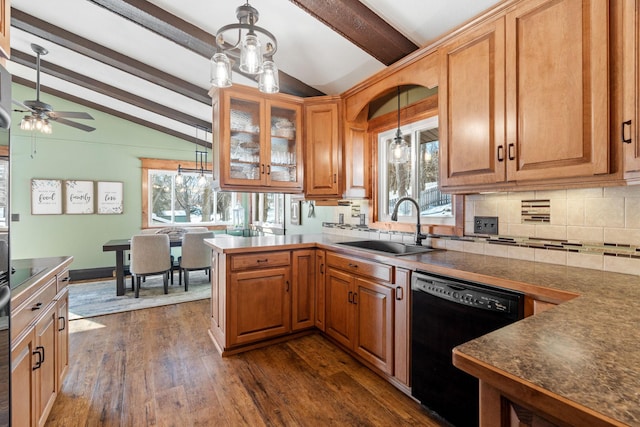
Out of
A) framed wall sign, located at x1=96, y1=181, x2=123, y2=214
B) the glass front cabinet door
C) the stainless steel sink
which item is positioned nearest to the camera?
the stainless steel sink

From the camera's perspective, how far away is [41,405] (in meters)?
1.53

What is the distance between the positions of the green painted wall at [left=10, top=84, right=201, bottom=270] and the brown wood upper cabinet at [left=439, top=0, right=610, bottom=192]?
5827 mm

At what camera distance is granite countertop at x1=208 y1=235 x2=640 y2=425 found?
533mm

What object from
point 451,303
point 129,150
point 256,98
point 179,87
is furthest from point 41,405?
point 129,150

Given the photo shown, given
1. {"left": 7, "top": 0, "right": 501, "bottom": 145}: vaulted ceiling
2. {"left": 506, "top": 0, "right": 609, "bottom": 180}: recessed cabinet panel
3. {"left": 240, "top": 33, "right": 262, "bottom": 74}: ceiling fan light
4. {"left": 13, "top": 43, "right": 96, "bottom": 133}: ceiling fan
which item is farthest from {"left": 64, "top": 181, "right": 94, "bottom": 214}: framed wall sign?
{"left": 506, "top": 0, "right": 609, "bottom": 180}: recessed cabinet panel

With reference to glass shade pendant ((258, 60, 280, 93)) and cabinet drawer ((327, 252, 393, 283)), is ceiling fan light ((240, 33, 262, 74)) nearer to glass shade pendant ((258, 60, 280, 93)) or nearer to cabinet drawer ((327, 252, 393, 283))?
glass shade pendant ((258, 60, 280, 93))

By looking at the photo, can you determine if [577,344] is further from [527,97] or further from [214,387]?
[214,387]

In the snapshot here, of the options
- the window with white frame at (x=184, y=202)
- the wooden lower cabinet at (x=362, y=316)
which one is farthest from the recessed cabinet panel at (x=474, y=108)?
the window with white frame at (x=184, y=202)

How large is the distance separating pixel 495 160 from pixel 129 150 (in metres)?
6.22

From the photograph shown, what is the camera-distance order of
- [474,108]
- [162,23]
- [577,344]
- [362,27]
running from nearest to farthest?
[577,344]
[474,108]
[362,27]
[162,23]

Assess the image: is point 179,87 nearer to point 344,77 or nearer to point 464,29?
point 344,77

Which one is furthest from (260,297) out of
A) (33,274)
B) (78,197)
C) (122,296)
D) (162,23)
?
(78,197)

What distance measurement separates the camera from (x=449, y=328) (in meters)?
1.58

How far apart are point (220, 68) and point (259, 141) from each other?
1.07 metres
